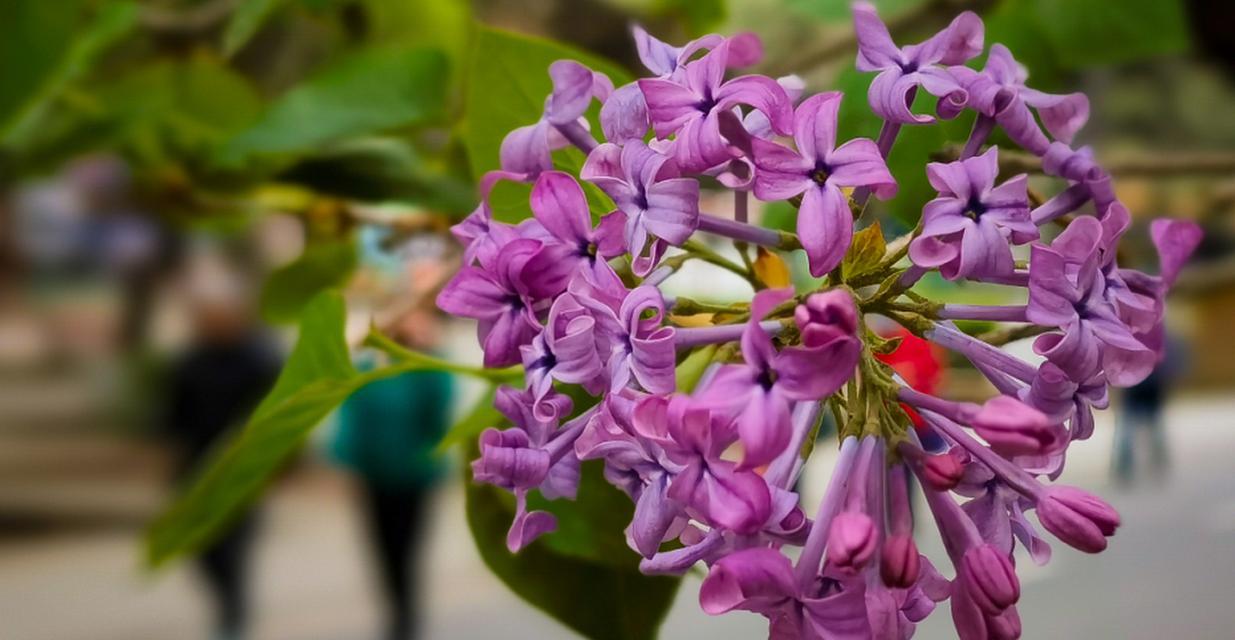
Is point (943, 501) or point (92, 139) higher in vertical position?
point (943, 501)

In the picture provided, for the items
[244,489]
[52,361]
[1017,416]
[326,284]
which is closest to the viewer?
[1017,416]

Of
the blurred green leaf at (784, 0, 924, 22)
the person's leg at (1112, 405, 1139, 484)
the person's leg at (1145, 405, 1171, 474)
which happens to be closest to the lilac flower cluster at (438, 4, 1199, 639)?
the blurred green leaf at (784, 0, 924, 22)

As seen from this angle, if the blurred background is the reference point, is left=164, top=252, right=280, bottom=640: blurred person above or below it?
below

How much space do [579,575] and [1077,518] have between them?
0.39 ft

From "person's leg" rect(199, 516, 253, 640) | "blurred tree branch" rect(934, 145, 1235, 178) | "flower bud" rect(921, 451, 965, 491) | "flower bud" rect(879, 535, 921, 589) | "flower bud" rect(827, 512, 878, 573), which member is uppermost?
"flower bud" rect(921, 451, 965, 491)

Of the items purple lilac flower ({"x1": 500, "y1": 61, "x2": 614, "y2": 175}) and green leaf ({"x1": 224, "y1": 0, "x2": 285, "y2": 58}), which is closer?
purple lilac flower ({"x1": 500, "y1": 61, "x2": 614, "y2": 175})

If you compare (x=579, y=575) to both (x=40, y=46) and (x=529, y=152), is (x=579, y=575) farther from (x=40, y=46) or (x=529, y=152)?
(x=40, y=46)

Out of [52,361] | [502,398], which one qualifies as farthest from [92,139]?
[52,361]

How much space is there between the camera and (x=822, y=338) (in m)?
0.14

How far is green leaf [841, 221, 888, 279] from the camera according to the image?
0.19 m

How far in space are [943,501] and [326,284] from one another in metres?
0.28

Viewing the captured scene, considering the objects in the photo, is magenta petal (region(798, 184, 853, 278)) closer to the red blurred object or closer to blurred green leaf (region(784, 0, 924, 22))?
the red blurred object

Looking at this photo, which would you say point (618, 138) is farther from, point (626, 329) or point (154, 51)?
point (154, 51)

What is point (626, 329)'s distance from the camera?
166 millimetres
